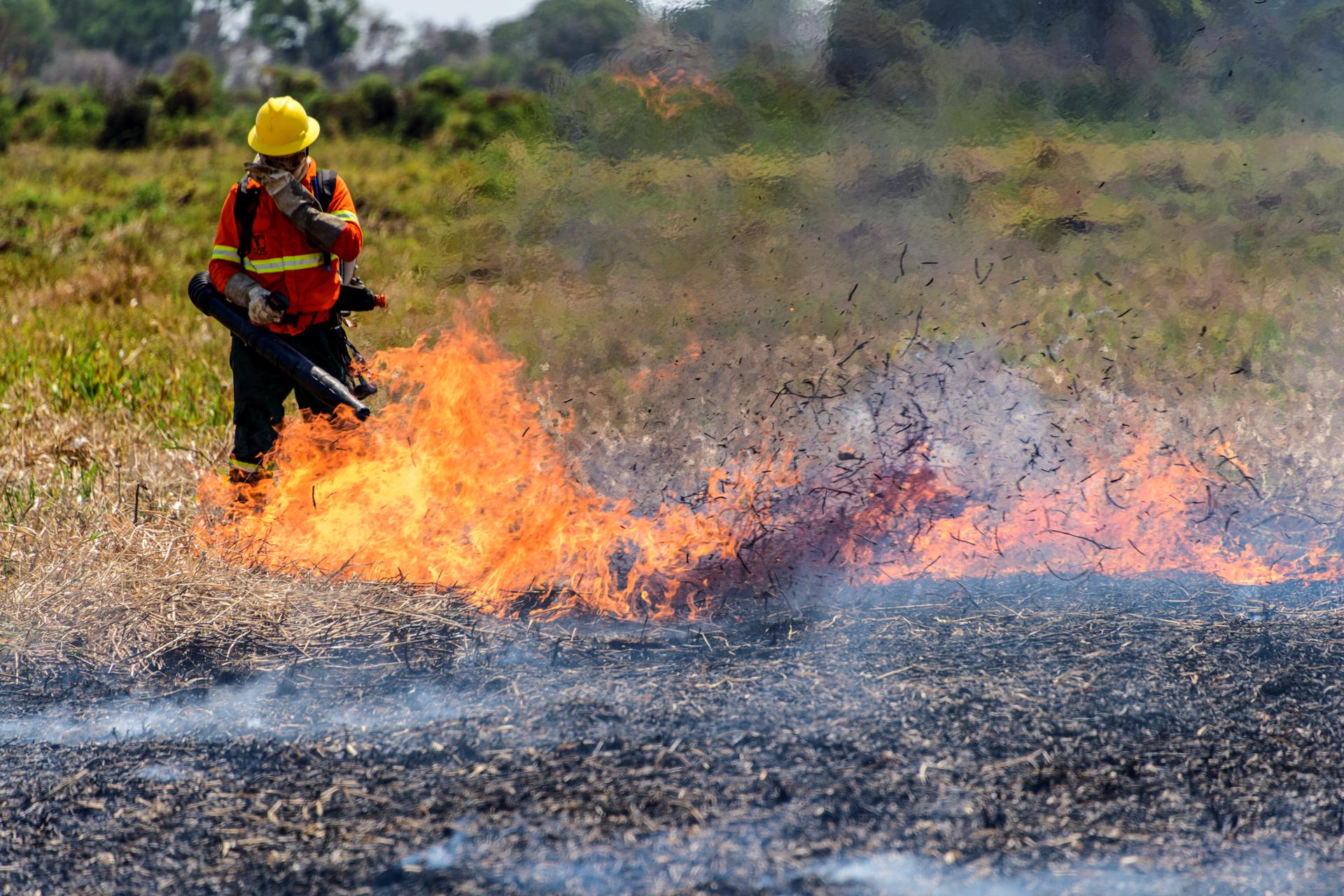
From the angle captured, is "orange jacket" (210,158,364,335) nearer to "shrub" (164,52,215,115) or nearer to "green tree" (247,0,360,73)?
"shrub" (164,52,215,115)

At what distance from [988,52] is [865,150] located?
0.74 m

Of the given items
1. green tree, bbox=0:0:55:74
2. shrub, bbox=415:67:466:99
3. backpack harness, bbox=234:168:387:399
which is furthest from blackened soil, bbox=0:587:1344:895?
green tree, bbox=0:0:55:74

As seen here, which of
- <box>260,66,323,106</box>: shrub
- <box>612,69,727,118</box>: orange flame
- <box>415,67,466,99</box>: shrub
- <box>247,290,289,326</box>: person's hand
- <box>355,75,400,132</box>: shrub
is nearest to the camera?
<box>247,290,289,326</box>: person's hand

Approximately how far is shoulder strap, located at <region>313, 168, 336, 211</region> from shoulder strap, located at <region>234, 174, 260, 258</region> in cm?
24

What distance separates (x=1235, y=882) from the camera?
300 cm

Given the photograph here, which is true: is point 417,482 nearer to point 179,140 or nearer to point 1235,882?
point 1235,882

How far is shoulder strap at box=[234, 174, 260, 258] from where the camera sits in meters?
5.19

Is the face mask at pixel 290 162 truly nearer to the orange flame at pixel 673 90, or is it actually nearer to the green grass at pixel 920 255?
the green grass at pixel 920 255

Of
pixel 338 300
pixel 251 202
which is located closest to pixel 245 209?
pixel 251 202

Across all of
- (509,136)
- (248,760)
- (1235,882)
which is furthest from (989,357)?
(248,760)

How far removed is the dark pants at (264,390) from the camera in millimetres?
5469

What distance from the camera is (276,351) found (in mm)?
5238

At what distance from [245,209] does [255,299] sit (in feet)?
1.35

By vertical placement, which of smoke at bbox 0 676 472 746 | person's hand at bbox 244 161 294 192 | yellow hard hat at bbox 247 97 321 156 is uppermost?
yellow hard hat at bbox 247 97 321 156
